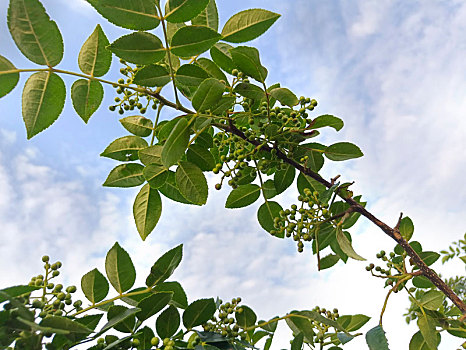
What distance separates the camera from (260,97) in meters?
1.81

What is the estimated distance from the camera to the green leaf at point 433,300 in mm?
1983

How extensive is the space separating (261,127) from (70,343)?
1.21 meters

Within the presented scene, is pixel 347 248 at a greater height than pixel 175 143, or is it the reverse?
pixel 175 143

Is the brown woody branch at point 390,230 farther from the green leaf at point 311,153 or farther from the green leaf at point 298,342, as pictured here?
the green leaf at point 298,342

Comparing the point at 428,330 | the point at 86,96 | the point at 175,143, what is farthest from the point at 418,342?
the point at 86,96

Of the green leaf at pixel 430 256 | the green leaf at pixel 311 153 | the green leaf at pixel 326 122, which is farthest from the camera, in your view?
the green leaf at pixel 430 256

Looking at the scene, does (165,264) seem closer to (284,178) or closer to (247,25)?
(284,178)

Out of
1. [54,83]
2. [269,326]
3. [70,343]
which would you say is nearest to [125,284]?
[70,343]

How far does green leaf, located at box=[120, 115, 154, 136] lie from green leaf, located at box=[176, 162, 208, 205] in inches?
14.6

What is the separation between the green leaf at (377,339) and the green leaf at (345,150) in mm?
822

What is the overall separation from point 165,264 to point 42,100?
814 mm

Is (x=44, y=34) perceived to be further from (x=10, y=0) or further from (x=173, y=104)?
(x=173, y=104)

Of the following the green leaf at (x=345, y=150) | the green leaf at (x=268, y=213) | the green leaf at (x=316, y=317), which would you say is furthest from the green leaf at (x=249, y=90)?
the green leaf at (x=316, y=317)

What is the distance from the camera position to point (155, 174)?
1.84 m
